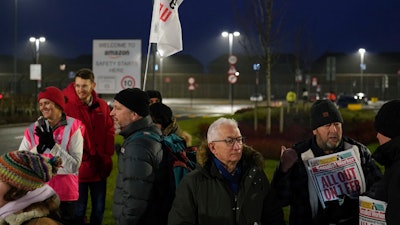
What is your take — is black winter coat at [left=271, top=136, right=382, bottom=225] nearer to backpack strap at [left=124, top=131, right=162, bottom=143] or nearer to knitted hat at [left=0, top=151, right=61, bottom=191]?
backpack strap at [left=124, top=131, right=162, bottom=143]

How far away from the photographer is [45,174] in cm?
322

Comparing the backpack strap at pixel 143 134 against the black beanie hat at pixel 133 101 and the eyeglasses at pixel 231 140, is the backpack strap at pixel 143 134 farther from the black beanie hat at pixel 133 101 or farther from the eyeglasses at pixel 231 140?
the eyeglasses at pixel 231 140

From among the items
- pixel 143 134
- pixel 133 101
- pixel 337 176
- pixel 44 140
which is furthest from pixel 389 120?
pixel 44 140

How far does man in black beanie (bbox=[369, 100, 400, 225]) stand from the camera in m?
3.13

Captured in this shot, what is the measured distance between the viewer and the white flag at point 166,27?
7.28m

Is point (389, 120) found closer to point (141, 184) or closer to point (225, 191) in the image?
point (225, 191)

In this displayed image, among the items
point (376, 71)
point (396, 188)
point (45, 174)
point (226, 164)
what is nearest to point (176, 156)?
point (226, 164)

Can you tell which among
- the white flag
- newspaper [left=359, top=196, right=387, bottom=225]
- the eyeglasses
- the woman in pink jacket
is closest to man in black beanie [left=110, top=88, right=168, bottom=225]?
the eyeglasses

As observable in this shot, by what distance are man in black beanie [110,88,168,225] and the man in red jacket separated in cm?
185

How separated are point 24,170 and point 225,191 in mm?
1245

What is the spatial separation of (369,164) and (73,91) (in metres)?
3.36

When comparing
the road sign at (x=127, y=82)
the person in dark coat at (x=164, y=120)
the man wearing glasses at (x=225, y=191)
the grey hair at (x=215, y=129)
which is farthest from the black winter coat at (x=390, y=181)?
the road sign at (x=127, y=82)

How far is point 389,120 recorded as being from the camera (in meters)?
3.72

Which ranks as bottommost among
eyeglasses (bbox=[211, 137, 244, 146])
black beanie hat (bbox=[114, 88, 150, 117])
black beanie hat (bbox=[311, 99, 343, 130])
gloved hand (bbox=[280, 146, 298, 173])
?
gloved hand (bbox=[280, 146, 298, 173])
